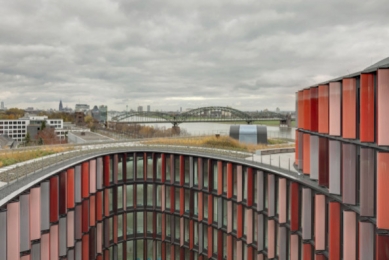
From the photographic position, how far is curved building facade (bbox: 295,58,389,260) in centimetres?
873

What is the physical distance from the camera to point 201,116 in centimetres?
12019

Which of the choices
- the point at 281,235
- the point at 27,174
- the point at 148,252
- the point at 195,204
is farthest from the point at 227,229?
the point at 27,174

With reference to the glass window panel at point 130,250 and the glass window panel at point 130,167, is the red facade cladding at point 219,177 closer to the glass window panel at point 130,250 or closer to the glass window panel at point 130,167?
the glass window panel at point 130,167

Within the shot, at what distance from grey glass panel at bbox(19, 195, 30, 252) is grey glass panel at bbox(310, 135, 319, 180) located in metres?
12.0

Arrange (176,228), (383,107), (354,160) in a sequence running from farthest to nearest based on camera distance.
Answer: (176,228) → (354,160) → (383,107)

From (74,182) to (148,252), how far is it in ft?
40.5

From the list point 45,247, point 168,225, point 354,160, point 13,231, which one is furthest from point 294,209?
point 168,225

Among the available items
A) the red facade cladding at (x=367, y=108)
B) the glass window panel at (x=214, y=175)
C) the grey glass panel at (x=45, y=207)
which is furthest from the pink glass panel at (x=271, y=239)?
the grey glass panel at (x=45, y=207)

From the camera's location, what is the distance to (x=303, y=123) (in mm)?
15891

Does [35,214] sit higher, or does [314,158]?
[314,158]

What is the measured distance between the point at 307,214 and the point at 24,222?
1216 cm

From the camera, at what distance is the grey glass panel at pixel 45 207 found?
14516 millimetres

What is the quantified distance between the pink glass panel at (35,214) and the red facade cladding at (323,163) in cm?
1191

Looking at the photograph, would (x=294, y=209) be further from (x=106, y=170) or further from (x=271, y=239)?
(x=106, y=170)
